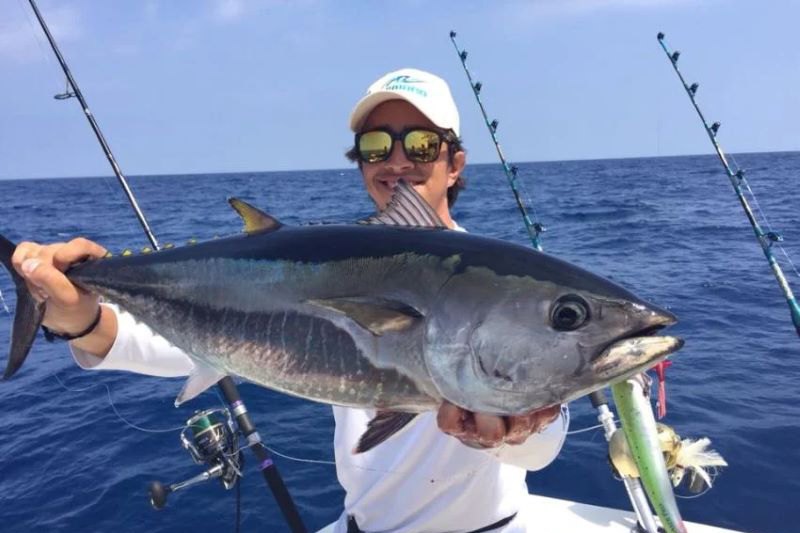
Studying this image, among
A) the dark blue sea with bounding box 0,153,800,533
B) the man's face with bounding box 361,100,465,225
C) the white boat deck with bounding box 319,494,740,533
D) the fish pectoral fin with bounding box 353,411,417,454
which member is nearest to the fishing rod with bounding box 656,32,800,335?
the dark blue sea with bounding box 0,153,800,533

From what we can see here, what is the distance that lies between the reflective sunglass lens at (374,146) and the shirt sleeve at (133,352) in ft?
4.73

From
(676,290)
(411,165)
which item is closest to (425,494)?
(411,165)

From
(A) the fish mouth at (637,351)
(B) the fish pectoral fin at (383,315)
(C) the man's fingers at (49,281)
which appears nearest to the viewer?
(A) the fish mouth at (637,351)

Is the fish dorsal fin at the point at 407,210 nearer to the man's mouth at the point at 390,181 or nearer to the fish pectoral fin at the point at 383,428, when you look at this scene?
the fish pectoral fin at the point at 383,428

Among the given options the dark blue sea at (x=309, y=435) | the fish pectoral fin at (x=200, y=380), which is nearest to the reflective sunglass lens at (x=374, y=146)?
the fish pectoral fin at (x=200, y=380)

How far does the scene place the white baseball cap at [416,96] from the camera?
323 centimetres

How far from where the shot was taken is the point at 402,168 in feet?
10.8

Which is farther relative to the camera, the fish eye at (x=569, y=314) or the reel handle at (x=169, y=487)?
the reel handle at (x=169, y=487)

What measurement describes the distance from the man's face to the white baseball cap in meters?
0.07

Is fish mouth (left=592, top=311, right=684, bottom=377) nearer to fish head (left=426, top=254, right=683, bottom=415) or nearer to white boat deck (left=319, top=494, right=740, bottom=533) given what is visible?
fish head (left=426, top=254, right=683, bottom=415)

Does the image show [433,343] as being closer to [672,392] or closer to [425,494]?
[425,494]

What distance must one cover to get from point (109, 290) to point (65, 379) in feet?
29.3

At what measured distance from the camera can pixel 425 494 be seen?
284 centimetres

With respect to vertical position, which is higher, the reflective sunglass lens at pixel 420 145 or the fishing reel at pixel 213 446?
the reflective sunglass lens at pixel 420 145
